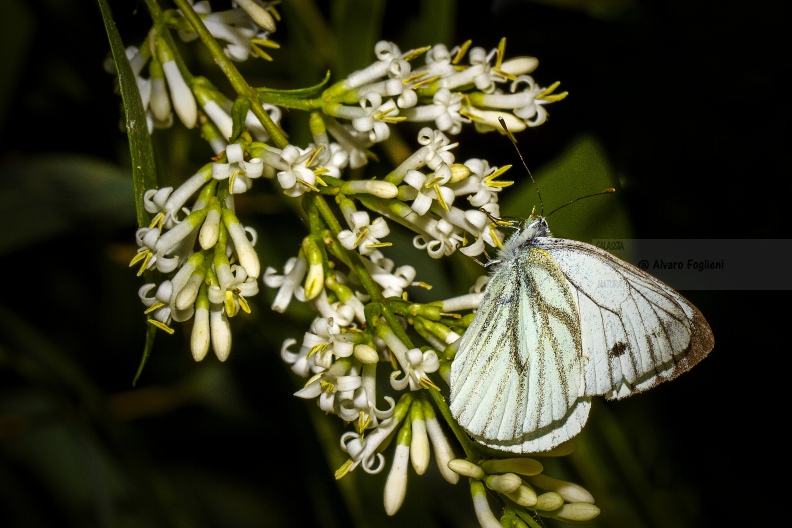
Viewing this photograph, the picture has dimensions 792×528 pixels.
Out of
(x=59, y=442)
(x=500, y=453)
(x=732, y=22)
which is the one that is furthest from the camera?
(x=59, y=442)

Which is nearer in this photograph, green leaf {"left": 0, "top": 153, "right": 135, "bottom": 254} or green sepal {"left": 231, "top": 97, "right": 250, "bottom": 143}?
green sepal {"left": 231, "top": 97, "right": 250, "bottom": 143}

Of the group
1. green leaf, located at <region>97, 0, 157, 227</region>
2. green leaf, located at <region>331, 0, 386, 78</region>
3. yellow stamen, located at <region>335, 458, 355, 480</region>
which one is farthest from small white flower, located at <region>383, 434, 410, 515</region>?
green leaf, located at <region>331, 0, 386, 78</region>

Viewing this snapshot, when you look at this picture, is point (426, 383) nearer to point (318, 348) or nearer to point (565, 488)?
point (318, 348)

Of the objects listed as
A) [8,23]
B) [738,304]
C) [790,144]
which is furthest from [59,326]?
[790,144]

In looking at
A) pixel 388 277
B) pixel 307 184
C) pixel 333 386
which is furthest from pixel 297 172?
pixel 333 386

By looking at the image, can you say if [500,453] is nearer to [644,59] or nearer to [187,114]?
[187,114]

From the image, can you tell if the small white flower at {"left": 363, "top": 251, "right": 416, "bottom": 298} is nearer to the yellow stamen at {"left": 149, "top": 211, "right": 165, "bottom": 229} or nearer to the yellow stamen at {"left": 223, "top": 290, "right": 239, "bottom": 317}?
the yellow stamen at {"left": 223, "top": 290, "right": 239, "bottom": 317}

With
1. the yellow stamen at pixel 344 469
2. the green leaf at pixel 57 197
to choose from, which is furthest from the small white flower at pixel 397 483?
the green leaf at pixel 57 197
